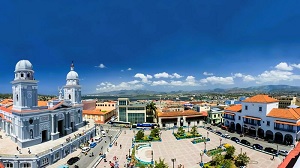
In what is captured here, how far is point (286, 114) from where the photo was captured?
40.5 meters

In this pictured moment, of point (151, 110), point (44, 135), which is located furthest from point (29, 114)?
point (151, 110)

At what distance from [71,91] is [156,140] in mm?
26739

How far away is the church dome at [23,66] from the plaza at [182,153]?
879 inches

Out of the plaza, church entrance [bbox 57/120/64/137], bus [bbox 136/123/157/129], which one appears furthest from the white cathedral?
bus [bbox 136/123/157/129]

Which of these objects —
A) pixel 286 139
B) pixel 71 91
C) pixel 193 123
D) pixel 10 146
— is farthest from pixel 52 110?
pixel 286 139

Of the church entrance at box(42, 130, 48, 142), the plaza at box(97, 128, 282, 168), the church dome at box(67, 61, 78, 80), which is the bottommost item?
the plaza at box(97, 128, 282, 168)

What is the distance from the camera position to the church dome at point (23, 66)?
33562 millimetres

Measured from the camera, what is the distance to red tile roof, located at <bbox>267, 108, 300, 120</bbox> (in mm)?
39084

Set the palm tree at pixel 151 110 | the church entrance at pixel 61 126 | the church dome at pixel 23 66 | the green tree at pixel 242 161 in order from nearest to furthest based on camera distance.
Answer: the green tree at pixel 242 161 < the church dome at pixel 23 66 < the church entrance at pixel 61 126 < the palm tree at pixel 151 110

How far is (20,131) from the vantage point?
1272 inches

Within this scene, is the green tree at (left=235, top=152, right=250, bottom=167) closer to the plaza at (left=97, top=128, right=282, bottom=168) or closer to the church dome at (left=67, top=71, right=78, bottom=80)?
the plaza at (left=97, top=128, right=282, bottom=168)

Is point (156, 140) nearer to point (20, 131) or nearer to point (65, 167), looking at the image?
point (65, 167)

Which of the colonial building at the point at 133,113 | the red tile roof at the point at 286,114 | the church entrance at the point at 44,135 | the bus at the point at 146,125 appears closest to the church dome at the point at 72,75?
the church entrance at the point at 44,135

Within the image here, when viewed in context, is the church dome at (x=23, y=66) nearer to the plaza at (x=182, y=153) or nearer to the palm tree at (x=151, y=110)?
the plaza at (x=182, y=153)
